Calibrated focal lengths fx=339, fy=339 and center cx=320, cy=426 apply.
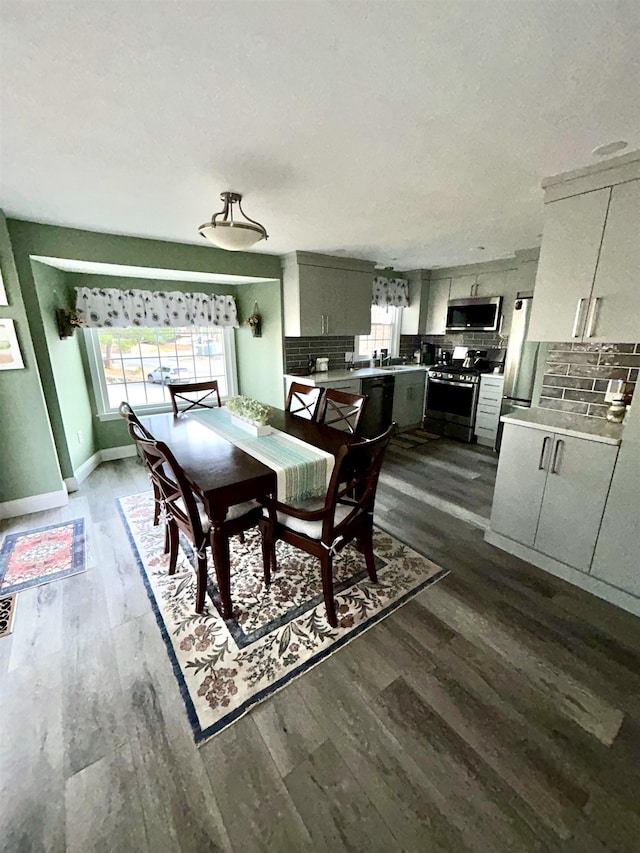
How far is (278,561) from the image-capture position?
91.4 inches

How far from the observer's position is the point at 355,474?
1989mm

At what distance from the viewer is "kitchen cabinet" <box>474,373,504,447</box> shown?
14.1 feet

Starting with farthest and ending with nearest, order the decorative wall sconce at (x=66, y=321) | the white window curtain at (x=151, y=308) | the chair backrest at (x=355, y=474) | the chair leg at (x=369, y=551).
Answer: the white window curtain at (x=151, y=308)
the decorative wall sconce at (x=66, y=321)
the chair leg at (x=369, y=551)
the chair backrest at (x=355, y=474)

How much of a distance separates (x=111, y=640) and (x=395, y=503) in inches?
88.4

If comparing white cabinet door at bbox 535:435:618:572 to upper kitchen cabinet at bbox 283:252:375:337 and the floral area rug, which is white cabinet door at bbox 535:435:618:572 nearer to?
the floral area rug

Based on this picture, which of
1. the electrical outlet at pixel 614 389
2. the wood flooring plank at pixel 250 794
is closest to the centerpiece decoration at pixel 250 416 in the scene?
the wood flooring plank at pixel 250 794

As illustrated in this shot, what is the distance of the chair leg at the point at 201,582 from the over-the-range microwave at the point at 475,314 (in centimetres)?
442

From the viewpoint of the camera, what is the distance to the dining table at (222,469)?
5.45 ft

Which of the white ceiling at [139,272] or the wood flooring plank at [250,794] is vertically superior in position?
the white ceiling at [139,272]

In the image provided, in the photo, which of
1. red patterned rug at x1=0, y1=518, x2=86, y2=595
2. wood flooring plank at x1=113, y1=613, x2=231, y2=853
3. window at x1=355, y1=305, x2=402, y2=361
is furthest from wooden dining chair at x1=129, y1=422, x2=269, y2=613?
window at x1=355, y1=305, x2=402, y2=361

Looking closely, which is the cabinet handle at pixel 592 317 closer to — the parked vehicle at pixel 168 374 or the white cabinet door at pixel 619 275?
the white cabinet door at pixel 619 275

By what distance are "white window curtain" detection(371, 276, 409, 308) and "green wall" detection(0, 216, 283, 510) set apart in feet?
5.92

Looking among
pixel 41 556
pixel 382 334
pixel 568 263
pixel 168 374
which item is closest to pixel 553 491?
pixel 568 263

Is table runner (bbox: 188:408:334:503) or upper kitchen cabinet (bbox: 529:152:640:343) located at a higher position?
upper kitchen cabinet (bbox: 529:152:640:343)
